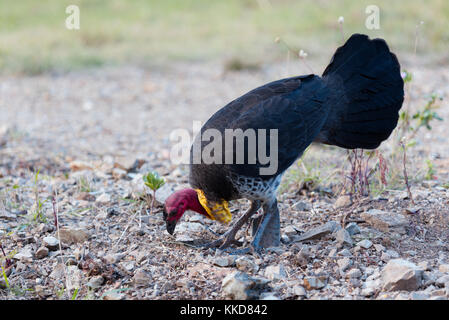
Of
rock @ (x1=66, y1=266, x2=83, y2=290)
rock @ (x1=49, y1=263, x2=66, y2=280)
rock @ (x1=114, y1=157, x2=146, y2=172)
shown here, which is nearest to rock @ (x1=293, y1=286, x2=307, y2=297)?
rock @ (x1=66, y1=266, x2=83, y2=290)

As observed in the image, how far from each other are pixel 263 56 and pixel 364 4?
3709 millimetres

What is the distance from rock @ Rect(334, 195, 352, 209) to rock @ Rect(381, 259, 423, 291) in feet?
3.67

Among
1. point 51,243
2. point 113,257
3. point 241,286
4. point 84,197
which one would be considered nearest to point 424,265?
point 241,286

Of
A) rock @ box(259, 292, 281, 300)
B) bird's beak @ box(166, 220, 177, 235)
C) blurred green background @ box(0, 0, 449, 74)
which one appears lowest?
rock @ box(259, 292, 281, 300)

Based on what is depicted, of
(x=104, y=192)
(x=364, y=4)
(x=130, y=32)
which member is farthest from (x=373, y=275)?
(x=364, y=4)

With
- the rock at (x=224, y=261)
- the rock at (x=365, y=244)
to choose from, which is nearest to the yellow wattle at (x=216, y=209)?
the rock at (x=224, y=261)

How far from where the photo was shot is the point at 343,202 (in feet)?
13.8

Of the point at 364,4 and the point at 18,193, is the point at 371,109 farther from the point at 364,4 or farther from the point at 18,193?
the point at 364,4

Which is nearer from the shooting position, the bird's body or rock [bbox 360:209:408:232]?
the bird's body

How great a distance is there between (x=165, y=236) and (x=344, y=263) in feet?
4.20

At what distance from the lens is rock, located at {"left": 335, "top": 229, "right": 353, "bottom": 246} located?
360 cm

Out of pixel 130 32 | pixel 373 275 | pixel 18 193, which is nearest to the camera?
pixel 373 275

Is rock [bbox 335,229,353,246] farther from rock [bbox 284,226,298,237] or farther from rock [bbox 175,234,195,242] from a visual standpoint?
rock [bbox 175,234,195,242]
